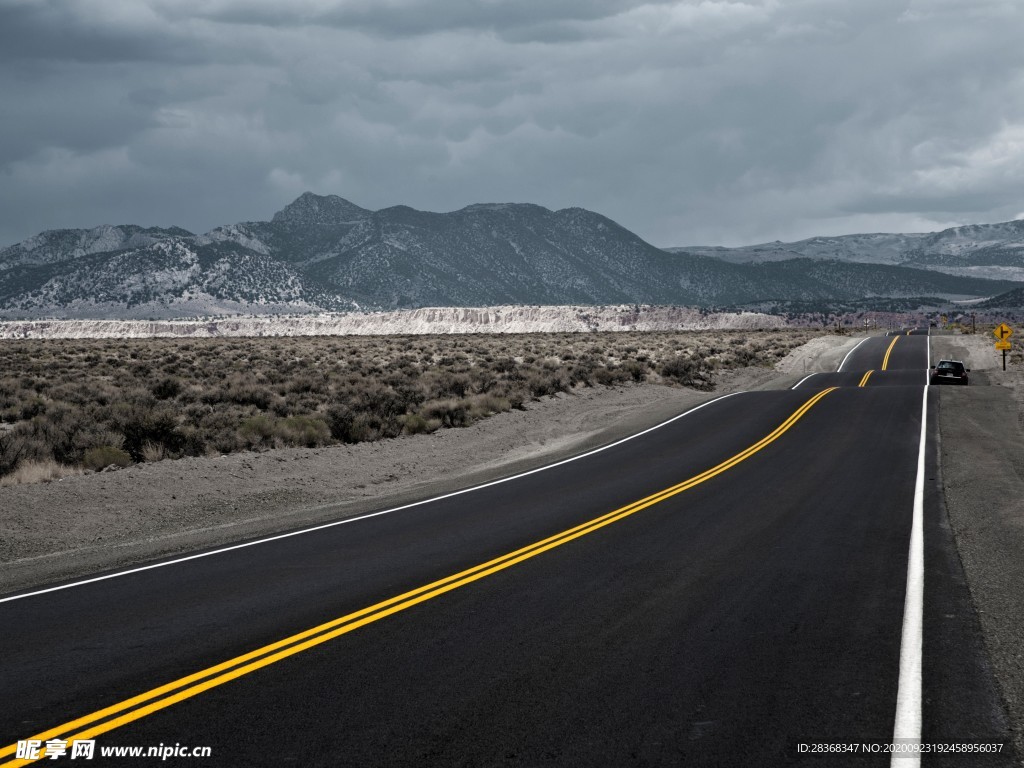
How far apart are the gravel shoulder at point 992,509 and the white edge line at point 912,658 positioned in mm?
491

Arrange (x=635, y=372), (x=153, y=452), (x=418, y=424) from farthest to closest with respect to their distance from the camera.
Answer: (x=635, y=372)
(x=418, y=424)
(x=153, y=452)

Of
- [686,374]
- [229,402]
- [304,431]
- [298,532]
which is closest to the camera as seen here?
[298,532]

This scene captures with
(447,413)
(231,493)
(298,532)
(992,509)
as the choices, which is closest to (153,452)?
(231,493)

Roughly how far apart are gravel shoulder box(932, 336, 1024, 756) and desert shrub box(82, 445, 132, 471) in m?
15.2

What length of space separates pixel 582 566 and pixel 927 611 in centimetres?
355

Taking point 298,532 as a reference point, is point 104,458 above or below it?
above

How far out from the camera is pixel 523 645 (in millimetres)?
7328

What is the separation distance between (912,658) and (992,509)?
7995 millimetres

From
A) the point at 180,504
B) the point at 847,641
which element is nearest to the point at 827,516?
the point at 847,641

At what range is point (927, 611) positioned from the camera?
8.44 m

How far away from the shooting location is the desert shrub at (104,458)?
18.1m

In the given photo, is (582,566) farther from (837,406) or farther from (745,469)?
(837,406)

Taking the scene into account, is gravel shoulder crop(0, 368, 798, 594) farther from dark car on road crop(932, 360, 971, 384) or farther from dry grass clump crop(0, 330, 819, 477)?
dark car on road crop(932, 360, 971, 384)

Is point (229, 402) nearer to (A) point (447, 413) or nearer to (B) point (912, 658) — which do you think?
(A) point (447, 413)
